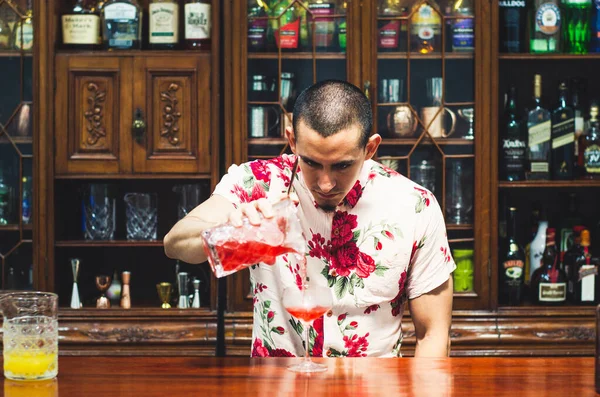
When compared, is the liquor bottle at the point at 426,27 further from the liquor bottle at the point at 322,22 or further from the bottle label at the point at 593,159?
the bottle label at the point at 593,159

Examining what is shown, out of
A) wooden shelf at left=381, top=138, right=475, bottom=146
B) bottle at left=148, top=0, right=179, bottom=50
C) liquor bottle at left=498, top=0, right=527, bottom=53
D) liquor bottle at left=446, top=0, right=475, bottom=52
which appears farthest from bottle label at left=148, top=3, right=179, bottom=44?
liquor bottle at left=498, top=0, right=527, bottom=53

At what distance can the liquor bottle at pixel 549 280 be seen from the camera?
3.05 metres

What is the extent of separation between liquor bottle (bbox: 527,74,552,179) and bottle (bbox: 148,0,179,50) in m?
1.34

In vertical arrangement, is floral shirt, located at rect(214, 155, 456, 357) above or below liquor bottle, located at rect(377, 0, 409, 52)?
below

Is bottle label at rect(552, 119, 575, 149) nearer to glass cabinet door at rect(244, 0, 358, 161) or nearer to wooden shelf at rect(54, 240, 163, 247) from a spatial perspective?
glass cabinet door at rect(244, 0, 358, 161)

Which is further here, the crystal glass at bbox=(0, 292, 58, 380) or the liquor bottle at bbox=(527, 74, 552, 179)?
the liquor bottle at bbox=(527, 74, 552, 179)

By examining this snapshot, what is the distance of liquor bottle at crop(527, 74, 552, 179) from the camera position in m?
3.08

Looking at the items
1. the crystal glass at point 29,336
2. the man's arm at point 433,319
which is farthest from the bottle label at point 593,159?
the crystal glass at point 29,336

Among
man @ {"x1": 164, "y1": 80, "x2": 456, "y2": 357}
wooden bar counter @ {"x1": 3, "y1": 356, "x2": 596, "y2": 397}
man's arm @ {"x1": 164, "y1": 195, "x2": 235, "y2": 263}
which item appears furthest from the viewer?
man @ {"x1": 164, "y1": 80, "x2": 456, "y2": 357}

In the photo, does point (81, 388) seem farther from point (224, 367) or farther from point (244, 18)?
point (244, 18)

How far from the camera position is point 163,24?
10.1ft

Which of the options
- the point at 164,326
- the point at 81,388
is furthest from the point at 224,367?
the point at 164,326

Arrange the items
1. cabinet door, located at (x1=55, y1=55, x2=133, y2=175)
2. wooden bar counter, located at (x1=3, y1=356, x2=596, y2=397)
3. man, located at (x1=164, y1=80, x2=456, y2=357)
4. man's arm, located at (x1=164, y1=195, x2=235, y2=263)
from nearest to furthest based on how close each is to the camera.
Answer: wooden bar counter, located at (x1=3, y1=356, x2=596, y2=397)
man's arm, located at (x1=164, y1=195, x2=235, y2=263)
man, located at (x1=164, y1=80, x2=456, y2=357)
cabinet door, located at (x1=55, y1=55, x2=133, y2=175)

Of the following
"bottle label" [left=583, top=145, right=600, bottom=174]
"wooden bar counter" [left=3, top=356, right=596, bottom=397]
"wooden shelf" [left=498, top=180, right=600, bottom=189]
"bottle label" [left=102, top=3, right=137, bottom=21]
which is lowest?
"wooden bar counter" [left=3, top=356, right=596, bottom=397]
